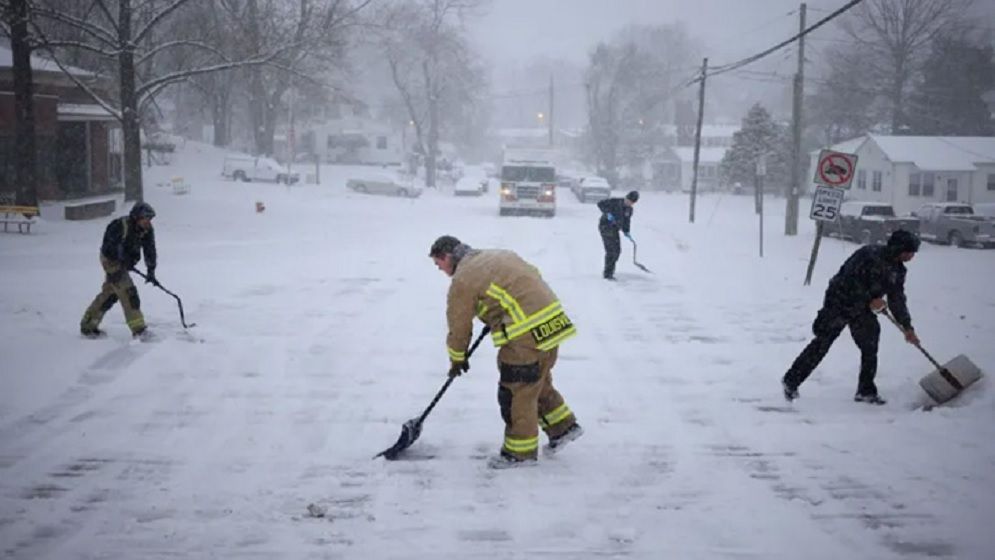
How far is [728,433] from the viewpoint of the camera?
273 inches

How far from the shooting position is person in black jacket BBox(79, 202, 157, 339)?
938 centimetres

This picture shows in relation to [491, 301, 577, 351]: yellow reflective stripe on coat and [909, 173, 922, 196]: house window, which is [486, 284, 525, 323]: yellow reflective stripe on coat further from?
[909, 173, 922, 196]: house window

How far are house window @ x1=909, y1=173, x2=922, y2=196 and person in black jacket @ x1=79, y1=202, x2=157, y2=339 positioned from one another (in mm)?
39234

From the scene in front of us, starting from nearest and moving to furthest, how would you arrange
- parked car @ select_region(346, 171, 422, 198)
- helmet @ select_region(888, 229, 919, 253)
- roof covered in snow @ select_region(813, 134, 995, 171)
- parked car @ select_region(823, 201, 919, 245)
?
helmet @ select_region(888, 229, 919, 253) < parked car @ select_region(823, 201, 919, 245) < roof covered in snow @ select_region(813, 134, 995, 171) < parked car @ select_region(346, 171, 422, 198)

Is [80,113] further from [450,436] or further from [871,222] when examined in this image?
[450,436]

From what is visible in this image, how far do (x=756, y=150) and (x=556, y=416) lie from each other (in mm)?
49421

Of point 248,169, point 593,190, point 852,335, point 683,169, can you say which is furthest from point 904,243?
point 683,169

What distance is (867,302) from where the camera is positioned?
24.4 ft

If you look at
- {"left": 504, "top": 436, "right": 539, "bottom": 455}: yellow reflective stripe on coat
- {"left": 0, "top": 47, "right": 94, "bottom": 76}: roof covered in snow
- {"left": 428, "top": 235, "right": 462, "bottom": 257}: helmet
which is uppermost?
{"left": 0, "top": 47, "right": 94, "bottom": 76}: roof covered in snow

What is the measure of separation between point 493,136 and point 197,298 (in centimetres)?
10755

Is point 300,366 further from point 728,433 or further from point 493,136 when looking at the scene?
point 493,136

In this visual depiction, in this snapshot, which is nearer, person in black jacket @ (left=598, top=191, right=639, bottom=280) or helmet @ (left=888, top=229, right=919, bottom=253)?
helmet @ (left=888, top=229, right=919, bottom=253)

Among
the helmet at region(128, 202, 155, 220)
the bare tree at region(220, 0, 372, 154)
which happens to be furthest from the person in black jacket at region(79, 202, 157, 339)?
the bare tree at region(220, 0, 372, 154)

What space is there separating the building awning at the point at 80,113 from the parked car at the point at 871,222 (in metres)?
25.9
